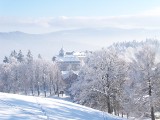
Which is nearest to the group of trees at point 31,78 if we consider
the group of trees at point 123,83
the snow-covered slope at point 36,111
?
the group of trees at point 123,83

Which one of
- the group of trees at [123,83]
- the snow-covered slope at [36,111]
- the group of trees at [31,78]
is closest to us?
the snow-covered slope at [36,111]

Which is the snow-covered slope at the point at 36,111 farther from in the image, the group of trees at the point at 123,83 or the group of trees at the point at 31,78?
the group of trees at the point at 31,78

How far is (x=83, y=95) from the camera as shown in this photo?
51156mm

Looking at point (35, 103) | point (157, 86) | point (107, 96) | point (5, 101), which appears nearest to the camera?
point (5, 101)

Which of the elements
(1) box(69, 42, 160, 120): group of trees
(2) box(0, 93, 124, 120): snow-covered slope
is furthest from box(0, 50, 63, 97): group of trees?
(2) box(0, 93, 124, 120): snow-covered slope

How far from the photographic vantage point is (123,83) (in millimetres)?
51438

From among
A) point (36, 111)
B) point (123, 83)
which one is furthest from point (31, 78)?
point (36, 111)

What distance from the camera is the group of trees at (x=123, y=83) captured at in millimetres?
41469

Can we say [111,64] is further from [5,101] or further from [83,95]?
[5,101]

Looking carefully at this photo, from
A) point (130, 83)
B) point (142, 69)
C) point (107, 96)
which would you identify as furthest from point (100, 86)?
point (142, 69)

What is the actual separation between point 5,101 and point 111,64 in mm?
31476

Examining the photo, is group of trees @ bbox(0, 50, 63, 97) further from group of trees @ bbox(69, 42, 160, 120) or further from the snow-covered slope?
the snow-covered slope

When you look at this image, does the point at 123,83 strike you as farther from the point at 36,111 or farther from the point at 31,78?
the point at 31,78

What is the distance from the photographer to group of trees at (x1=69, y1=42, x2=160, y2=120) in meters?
41.5
